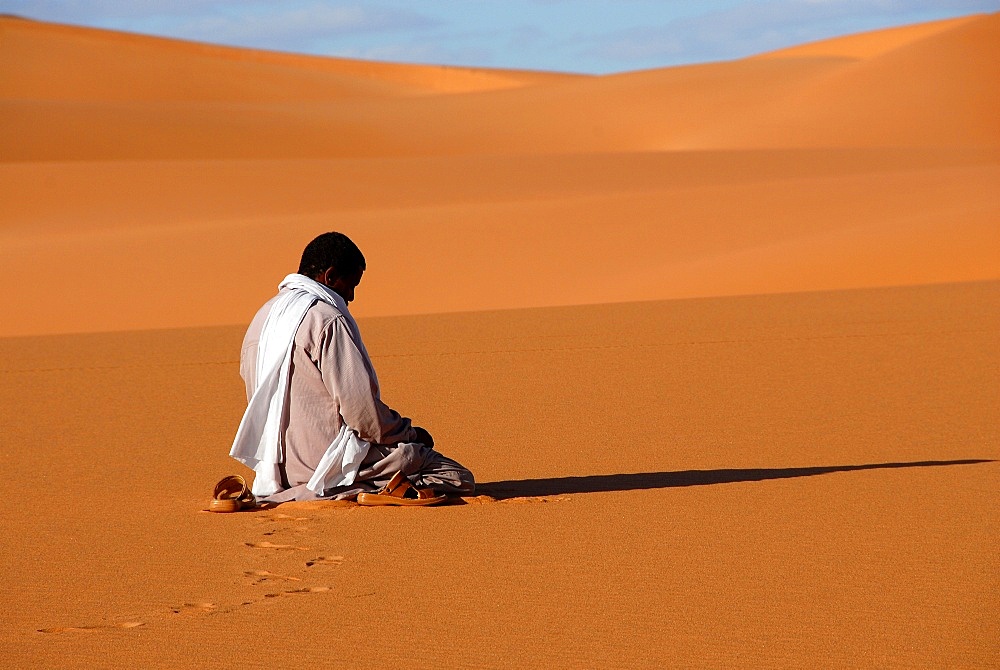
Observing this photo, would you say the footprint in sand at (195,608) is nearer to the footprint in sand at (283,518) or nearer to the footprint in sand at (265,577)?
the footprint in sand at (265,577)

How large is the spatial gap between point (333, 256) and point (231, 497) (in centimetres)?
114

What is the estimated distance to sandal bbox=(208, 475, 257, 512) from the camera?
6.61m

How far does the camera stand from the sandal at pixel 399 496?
665 cm

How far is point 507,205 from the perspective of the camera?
31.0 meters

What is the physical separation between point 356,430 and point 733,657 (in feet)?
8.98

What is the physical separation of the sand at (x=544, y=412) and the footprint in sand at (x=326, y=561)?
3 centimetres

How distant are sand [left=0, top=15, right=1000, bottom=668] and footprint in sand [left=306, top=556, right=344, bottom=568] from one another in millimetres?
28

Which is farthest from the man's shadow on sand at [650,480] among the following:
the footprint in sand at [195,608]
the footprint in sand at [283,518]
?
the footprint in sand at [195,608]

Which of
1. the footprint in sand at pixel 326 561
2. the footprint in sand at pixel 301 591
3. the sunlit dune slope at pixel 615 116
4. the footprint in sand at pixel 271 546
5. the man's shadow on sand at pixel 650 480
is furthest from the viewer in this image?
the sunlit dune slope at pixel 615 116

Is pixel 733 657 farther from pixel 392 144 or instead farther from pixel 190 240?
pixel 392 144

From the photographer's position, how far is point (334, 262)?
6.68 m

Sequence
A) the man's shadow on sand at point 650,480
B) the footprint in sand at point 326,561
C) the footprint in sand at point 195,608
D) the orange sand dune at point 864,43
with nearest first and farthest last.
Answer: the footprint in sand at point 195,608 → the footprint in sand at point 326,561 → the man's shadow on sand at point 650,480 → the orange sand dune at point 864,43

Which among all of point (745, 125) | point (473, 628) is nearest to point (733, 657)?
point (473, 628)

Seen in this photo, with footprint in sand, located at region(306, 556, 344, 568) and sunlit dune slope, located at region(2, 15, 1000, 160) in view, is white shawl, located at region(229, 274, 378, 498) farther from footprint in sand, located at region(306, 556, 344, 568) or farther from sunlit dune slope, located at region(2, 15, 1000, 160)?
sunlit dune slope, located at region(2, 15, 1000, 160)
